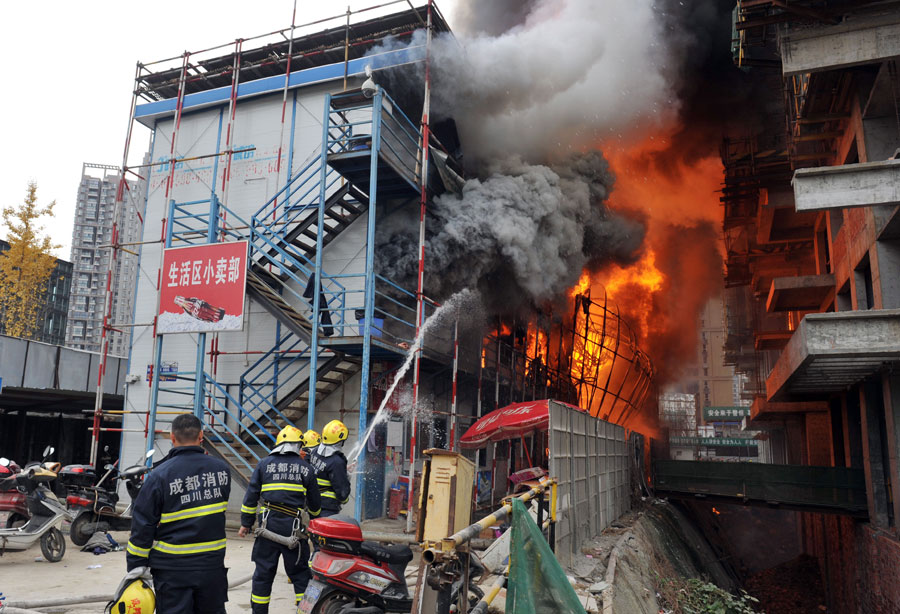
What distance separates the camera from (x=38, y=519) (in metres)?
8.51

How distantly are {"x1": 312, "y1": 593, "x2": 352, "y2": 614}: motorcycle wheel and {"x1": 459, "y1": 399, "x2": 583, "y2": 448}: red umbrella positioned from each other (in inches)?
206

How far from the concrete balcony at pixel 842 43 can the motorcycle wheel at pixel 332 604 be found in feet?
37.3

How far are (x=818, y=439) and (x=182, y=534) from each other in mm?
25376

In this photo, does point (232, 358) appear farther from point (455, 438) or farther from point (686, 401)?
point (686, 401)

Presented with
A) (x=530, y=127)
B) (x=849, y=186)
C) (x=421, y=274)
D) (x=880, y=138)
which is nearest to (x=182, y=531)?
(x=421, y=274)

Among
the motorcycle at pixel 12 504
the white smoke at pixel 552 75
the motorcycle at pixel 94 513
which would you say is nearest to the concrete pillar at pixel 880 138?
the white smoke at pixel 552 75

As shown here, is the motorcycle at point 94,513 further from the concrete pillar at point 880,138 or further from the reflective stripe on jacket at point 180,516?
the concrete pillar at point 880,138

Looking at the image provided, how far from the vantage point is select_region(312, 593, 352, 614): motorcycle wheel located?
18.1ft

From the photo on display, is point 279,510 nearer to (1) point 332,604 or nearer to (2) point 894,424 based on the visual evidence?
(1) point 332,604

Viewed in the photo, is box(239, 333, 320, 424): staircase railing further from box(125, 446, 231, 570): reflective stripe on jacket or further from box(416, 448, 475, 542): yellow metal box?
box(125, 446, 231, 570): reflective stripe on jacket

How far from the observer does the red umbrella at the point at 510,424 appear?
34.4 feet

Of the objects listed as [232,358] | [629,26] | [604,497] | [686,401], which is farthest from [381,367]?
[686,401]

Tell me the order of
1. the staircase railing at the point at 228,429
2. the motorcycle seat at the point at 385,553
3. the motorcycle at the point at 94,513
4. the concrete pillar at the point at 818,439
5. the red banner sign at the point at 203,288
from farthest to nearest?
the concrete pillar at the point at 818,439 < the staircase railing at the point at 228,429 < the red banner sign at the point at 203,288 < the motorcycle at the point at 94,513 < the motorcycle seat at the point at 385,553

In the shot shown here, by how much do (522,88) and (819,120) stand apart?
6.77 m
